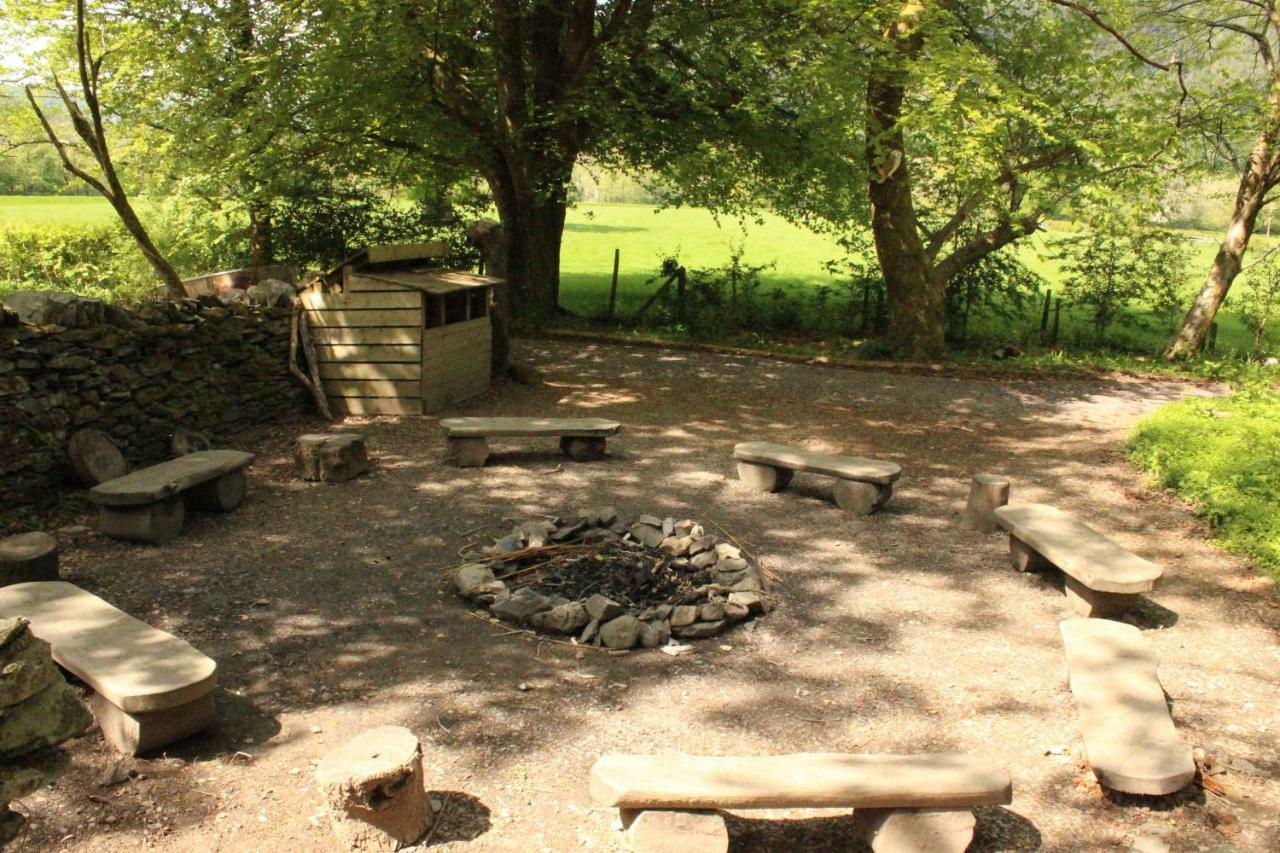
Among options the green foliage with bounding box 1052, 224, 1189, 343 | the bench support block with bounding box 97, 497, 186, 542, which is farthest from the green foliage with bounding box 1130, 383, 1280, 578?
the bench support block with bounding box 97, 497, 186, 542

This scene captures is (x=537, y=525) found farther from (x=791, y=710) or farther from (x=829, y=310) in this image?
(x=829, y=310)

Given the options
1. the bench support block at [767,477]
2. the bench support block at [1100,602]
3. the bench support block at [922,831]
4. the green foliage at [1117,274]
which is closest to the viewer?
the bench support block at [922,831]

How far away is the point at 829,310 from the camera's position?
17125mm

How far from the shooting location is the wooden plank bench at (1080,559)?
230 inches

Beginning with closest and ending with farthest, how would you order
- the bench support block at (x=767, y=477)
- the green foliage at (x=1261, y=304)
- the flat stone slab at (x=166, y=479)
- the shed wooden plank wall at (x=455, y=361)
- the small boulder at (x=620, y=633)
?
the small boulder at (x=620, y=633) < the flat stone slab at (x=166, y=479) < the bench support block at (x=767, y=477) < the shed wooden plank wall at (x=455, y=361) < the green foliage at (x=1261, y=304)

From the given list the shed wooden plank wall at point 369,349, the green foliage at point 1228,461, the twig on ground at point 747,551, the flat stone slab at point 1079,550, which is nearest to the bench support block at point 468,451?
the shed wooden plank wall at point 369,349

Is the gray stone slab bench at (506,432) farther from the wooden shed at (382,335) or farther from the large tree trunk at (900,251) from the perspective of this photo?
the large tree trunk at (900,251)

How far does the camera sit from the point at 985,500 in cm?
778

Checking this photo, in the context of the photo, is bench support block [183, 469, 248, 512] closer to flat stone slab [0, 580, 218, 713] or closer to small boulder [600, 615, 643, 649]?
flat stone slab [0, 580, 218, 713]

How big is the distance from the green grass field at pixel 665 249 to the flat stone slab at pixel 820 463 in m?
7.21

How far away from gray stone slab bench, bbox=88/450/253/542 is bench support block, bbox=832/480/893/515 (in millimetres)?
4669

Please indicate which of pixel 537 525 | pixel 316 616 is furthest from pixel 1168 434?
pixel 316 616

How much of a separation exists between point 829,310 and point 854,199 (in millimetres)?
2685

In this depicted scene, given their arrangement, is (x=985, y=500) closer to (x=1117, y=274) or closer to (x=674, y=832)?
(x=674, y=832)
